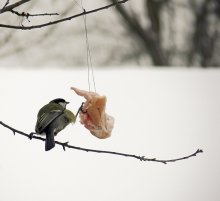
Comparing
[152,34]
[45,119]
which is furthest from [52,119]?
[152,34]

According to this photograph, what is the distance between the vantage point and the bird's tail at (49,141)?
124 centimetres

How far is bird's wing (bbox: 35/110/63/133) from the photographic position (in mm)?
1331

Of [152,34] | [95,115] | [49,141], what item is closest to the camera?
[49,141]

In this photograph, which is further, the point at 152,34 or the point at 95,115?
the point at 152,34

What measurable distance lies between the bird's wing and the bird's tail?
20 mm

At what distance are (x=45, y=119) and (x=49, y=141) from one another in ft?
0.31

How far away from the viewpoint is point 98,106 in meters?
1.38

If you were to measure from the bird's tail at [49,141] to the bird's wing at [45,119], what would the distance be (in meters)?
0.02

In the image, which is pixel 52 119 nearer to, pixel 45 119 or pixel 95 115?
pixel 45 119

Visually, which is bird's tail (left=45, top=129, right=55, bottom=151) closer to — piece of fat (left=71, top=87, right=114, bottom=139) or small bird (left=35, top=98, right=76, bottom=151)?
small bird (left=35, top=98, right=76, bottom=151)

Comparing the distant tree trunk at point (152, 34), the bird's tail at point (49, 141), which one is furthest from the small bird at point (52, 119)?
the distant tree trunk at point (152, 34)

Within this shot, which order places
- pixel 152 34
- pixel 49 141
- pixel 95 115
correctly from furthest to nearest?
1. pixel 152 34
2. pixel 95 115
3. pixel 49 141

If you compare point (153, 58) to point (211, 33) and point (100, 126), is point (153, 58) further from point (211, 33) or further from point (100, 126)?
point (100, 126)

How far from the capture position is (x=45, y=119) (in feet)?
4.41
